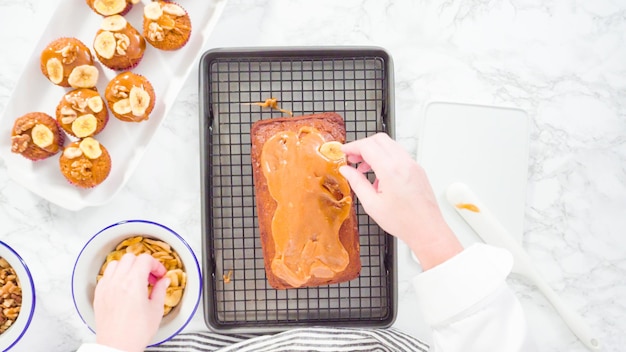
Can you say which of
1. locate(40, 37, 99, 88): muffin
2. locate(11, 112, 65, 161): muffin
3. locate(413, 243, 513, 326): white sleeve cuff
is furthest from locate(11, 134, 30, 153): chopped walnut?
locate(413, 243, 513, 326): white sleeve cuff

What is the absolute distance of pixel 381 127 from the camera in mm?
1229

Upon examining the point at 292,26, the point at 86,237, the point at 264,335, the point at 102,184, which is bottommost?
the point at 264,335

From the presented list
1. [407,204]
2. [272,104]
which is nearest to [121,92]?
[272,104]

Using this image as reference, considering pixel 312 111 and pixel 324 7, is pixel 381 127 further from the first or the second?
pixel 324 7

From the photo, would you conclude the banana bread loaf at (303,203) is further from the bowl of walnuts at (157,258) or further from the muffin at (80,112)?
the muffin at (80,112)

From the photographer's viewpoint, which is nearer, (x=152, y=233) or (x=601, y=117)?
(x=152, y=233)

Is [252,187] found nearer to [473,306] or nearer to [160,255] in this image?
[160,255]

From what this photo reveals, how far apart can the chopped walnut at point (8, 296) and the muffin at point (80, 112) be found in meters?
0.28

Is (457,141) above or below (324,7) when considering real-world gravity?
below

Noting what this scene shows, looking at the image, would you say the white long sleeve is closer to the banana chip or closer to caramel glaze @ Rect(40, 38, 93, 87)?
the banana chip

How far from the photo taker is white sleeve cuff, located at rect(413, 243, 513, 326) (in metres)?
0.96

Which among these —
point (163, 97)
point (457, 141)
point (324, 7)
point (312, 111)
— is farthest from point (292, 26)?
point (457, 141)

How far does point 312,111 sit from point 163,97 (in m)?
0.29

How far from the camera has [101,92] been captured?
123cm
